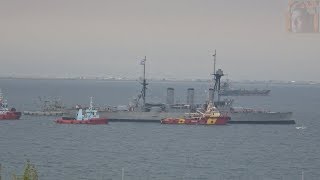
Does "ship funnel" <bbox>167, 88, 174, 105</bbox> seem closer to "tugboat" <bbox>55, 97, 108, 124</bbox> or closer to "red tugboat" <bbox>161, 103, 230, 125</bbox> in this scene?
"red tugboat" <bbox>161, 103, 230, 125</bbox>

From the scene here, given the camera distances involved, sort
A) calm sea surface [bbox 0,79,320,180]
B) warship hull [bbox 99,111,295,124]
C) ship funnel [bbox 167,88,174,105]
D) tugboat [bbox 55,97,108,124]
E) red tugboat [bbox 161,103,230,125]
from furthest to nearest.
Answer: ship funnel [bbox 167,88,174,105], warship hull [bbox 99,111,295,124], red tugboat [bbox 161,103,230,125], tugboat [bbox 55,97,108,124], calm sea surface [bbox 0,79,320,180]

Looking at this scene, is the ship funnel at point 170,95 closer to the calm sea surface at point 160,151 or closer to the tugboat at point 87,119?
the calm sea surface at point 160,151

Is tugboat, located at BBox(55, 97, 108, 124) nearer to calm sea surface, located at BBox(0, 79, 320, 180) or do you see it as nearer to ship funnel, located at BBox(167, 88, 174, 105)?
calm sea surface, located at BBox(0, 79, 320, 180)

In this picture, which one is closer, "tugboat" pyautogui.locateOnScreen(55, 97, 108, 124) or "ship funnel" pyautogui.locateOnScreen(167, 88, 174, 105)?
"tugboat" pyautogui.locateOnScreen(55, 97, 108, 124)

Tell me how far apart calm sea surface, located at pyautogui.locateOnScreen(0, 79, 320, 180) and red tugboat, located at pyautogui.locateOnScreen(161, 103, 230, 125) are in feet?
4.96

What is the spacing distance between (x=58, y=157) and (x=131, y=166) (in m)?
5.13

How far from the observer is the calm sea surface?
133 ft

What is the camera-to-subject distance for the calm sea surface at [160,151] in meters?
40.6

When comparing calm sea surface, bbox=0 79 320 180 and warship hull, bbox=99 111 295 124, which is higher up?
warship hull, bbox=99 111 295 124

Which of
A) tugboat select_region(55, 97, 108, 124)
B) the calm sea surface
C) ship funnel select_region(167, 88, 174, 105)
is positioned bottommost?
the calm sea surface

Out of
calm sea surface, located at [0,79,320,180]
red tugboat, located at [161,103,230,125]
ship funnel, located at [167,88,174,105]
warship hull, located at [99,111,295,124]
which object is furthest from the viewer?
ship funnel, located at [167,88,174,105]

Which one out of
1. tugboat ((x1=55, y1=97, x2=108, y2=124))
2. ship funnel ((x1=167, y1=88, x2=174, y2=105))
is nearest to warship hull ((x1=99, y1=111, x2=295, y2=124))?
tugboat ((x1=55, y1=97, x2=108, y2=124))

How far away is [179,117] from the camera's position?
250 ft

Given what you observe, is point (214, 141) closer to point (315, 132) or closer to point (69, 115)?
point (315, 132)
